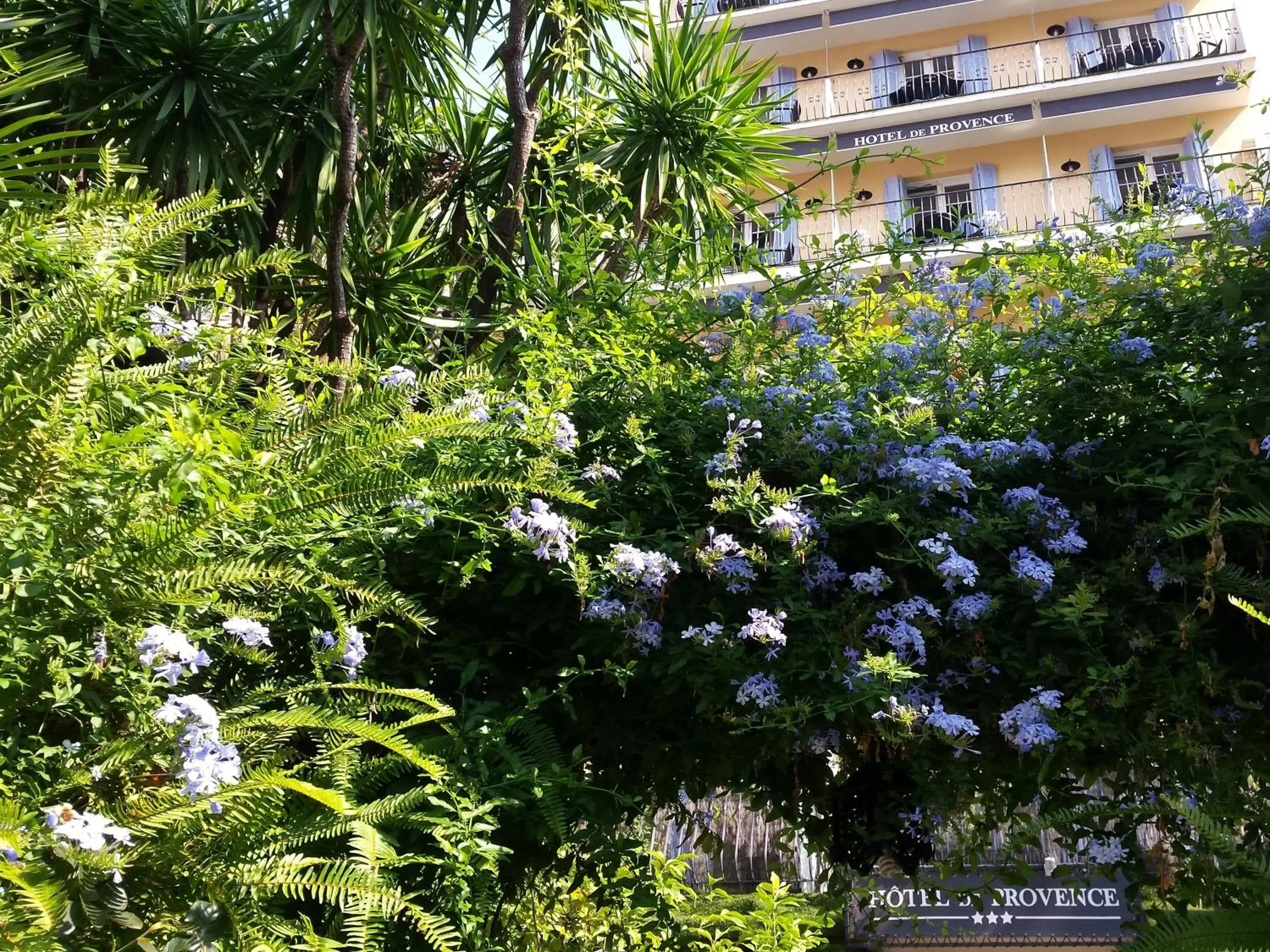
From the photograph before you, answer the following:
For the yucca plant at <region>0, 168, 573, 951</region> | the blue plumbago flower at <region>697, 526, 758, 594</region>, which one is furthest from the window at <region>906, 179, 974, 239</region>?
the yucca plant at <region>0, 168, 573, 951</region>

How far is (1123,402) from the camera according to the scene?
6.31ft

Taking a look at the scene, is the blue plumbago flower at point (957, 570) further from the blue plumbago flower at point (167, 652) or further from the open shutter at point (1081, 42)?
the open shutter at point (1081, 42)

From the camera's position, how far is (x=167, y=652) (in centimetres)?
129

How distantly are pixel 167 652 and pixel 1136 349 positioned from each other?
161 cm

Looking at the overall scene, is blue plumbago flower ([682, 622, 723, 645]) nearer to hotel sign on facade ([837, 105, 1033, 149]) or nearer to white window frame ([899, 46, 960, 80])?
hotel sign on facade ([837, 105, 1033, 149])

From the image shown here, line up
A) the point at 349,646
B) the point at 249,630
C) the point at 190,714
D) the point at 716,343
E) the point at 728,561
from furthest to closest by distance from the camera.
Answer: the point at 716,343, the point at 728,561, the point at 349,646, the point at 249,630, the point at 190,714

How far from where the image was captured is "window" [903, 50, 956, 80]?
14.6 meters

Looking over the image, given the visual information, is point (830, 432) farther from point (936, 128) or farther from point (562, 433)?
A: point (936, 128)

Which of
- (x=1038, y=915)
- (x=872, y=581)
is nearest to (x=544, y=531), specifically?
(x=872, y=581)

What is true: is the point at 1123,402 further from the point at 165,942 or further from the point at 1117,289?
the point at 165,942

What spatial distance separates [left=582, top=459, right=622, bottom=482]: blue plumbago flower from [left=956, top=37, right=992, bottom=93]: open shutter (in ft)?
45.1

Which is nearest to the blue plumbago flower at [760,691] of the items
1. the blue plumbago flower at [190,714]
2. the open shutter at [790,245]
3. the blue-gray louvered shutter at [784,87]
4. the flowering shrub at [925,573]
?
the flowering shrub at [925,573]

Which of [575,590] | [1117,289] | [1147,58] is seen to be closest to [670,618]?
[575,590]

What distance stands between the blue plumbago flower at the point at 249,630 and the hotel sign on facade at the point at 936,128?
43.8 feet
